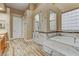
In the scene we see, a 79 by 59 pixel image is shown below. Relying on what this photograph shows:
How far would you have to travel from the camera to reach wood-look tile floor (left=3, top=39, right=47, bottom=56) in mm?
2016

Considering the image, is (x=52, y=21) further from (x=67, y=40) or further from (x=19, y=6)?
(x=19, y=6)

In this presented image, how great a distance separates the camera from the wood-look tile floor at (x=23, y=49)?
6.61 ft

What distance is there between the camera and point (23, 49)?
2053 mm

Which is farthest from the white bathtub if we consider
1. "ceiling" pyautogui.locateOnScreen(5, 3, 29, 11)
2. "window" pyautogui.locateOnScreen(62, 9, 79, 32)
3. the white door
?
"ceiling" pyautogui.locateOnScreen(5, 3, 29, 11)

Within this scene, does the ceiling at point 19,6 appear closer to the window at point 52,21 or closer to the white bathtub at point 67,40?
the window at point 52,21

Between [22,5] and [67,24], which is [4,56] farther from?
[67,24]

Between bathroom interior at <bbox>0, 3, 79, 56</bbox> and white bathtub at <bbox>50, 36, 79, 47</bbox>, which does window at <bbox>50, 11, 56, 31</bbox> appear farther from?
white bathtub at <bbox>50, 36, 79, 47</bbox>

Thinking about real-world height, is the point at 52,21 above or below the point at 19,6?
below

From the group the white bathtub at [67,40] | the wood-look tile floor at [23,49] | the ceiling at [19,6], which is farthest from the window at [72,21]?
the ceiling at [19,6]

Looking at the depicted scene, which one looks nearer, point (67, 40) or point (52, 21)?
point (67, 40)

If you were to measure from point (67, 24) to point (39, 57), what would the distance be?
683mm

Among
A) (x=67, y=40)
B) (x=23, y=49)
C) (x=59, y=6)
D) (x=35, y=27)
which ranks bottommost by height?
(x=23, y=49)

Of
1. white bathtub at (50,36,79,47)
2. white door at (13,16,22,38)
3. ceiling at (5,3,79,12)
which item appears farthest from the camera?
white door at (13,16,22,38)

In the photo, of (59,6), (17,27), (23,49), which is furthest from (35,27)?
(59,6)
